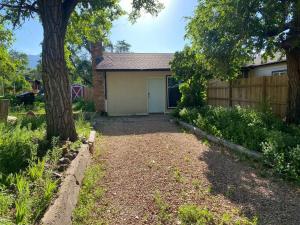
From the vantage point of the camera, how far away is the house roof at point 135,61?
16.3 m

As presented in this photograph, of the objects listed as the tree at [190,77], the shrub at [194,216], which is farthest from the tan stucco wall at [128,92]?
the shrub at [194,216]

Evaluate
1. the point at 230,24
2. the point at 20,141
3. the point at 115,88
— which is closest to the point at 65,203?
the point at 20,141

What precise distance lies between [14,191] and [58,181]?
1.97 ft

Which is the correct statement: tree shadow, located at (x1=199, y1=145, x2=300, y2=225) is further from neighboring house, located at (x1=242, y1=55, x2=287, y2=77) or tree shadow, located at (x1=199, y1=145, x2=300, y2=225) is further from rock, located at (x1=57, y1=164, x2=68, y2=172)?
neighboring house, located at (x1=242, y1=55, x2=287, y2=77)

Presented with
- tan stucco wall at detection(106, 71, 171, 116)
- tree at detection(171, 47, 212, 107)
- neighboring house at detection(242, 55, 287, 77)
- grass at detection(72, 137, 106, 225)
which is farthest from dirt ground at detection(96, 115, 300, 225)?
tan stucco wall at detection(106, 71, 171, 116)

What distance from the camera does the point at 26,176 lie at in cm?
424

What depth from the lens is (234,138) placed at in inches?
305

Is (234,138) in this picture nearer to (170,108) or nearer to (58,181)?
(58,181)

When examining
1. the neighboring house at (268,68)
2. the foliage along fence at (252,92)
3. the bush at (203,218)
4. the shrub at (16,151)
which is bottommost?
the bush at (203,218)

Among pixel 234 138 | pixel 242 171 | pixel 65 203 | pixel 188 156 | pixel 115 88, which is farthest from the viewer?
pixel 115 88

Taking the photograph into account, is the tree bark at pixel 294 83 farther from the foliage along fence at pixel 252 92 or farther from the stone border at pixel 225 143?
the stone border at pixel 225 143

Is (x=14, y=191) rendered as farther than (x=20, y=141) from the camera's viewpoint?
No

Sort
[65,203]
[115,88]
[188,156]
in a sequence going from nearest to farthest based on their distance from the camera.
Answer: [65,203], [188,156], [115,88]

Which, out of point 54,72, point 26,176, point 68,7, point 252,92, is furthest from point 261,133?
point 68,7
